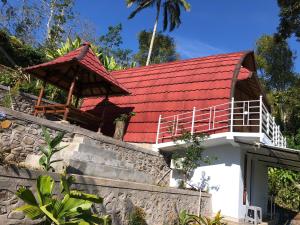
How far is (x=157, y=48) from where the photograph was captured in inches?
1625

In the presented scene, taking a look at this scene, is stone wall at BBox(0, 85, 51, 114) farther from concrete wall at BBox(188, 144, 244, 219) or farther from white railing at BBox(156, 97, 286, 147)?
concrete wall at BBox(188, 144, 244, 219)

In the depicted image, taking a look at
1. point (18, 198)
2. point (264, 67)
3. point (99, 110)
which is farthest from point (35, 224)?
point (264, 67)

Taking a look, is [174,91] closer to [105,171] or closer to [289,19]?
[105,171]

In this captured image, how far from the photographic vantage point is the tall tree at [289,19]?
718 inches

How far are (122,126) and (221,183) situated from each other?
3973 mm

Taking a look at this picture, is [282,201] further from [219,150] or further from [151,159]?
[151,159]

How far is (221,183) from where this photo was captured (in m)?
11.8

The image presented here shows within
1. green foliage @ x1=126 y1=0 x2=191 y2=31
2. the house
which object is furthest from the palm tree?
the house

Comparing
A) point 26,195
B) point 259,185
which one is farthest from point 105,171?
point 259,185

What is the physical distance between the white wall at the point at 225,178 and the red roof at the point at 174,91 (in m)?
1.93

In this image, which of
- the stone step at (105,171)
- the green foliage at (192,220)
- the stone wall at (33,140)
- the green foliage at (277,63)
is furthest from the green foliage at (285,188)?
the green foliage at (277,63)

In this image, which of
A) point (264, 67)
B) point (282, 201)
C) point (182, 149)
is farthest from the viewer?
point (264, 67)

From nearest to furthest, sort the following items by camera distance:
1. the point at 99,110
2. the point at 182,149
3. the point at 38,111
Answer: the point at 38,111 < the point at 182,149 < the point at 99,110

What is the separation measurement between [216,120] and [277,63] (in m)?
23.6
